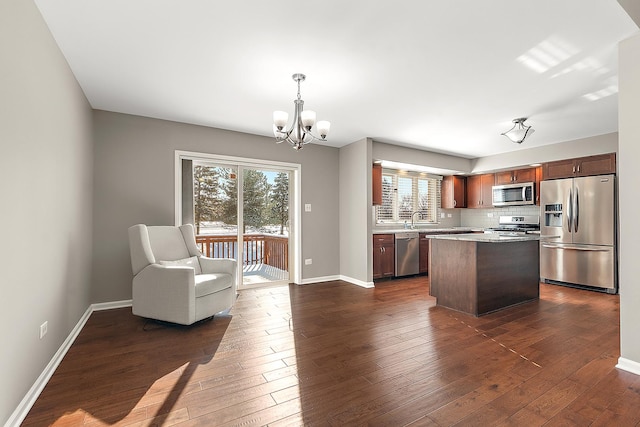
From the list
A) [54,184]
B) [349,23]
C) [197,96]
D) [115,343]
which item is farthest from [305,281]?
[349,23]

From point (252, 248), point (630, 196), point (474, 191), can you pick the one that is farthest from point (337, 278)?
point (630, 196)

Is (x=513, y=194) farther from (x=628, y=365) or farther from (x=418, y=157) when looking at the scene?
(x=628, y=365)

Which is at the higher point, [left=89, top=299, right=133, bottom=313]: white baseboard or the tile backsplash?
the tile backsplash

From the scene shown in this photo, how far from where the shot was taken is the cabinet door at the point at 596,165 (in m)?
4.75

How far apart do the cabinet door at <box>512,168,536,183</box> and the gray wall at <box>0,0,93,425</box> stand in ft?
23.0

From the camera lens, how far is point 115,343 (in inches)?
110

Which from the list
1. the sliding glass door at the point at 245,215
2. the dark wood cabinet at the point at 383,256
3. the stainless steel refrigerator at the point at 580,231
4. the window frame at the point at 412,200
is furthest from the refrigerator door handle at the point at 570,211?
the sliding glass door at the point at 245,215

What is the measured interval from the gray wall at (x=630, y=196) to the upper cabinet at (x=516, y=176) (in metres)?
3.98

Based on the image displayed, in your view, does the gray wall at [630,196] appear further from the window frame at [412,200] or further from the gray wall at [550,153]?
the window frame at [412,200]

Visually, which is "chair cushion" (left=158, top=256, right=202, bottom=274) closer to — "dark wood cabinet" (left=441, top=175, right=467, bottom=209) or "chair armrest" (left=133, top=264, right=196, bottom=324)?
"chair armrest" (left=133, top=264, right=196, bottom=324)

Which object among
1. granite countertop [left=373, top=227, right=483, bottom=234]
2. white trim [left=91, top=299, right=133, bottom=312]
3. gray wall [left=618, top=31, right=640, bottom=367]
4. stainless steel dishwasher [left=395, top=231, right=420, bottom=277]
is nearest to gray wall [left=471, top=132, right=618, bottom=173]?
granite countertop [left=373, top=227, right=483, bottom=234]

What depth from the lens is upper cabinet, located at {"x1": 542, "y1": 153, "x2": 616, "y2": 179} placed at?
478 cm

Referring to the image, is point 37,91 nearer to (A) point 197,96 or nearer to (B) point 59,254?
(B) point 59,254

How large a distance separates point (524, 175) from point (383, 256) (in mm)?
3254
